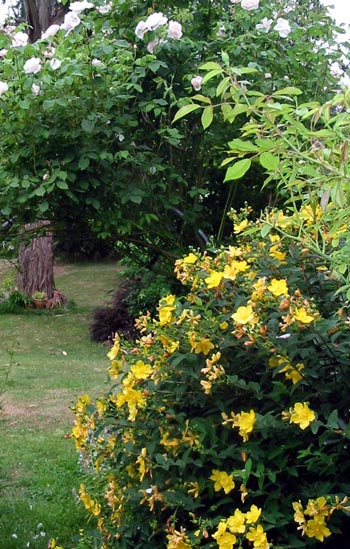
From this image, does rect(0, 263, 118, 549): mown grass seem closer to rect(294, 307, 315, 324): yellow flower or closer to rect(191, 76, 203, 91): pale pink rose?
rect(294, 307, 315, 324): yellow flower

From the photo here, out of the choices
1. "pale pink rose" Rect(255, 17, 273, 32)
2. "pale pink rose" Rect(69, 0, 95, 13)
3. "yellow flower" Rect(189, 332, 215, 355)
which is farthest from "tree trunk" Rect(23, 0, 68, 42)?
"yellow flower" Rect(189, 332, 215, 355)

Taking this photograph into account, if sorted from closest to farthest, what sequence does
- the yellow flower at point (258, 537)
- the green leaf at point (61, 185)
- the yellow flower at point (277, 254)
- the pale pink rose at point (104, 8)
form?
1. the yellow flower at point (258, 537)
2. the yellow flower at point (277, 254)
3. the green leaf at point (61, 185)
4. the pale pink rose at point (104, 8)

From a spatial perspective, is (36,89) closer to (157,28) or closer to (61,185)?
(61,185)

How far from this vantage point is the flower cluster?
3221mm

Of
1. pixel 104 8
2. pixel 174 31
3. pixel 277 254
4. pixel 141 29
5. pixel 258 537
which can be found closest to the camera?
pixel 258 537

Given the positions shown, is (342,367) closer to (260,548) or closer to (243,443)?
(243,443)

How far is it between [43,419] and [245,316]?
15.0 ft

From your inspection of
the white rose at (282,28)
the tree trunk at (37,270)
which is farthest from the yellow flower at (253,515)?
the tree trunk at (37,270)

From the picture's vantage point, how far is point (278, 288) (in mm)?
2041

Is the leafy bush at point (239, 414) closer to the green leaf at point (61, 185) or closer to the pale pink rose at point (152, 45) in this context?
the green leaf at point (61, 185)

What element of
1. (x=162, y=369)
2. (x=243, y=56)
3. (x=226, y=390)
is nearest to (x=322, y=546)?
(x=226, y=390)

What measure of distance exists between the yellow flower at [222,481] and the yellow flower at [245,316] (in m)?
0.42

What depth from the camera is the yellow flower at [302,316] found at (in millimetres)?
1918

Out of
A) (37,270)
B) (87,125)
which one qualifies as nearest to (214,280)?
(87,125)
